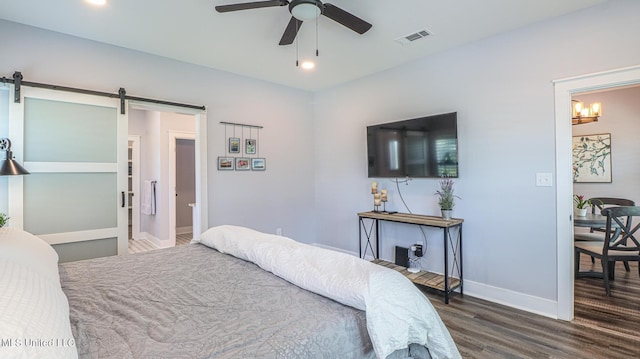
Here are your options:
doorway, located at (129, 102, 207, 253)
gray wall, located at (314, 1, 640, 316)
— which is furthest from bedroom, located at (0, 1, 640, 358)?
doorway, located at (129, 102, 207, 253)

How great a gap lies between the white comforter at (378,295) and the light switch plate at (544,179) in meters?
2.02

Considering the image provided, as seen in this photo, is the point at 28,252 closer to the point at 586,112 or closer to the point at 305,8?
the point at 305,8

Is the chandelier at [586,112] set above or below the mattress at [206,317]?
above

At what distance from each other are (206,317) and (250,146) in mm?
3154

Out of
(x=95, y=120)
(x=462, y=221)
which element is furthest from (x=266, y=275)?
(x=95, y=120)

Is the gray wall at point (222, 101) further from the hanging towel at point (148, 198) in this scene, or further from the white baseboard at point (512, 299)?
the white baseboard at point (512, 299)

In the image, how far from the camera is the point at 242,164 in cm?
414

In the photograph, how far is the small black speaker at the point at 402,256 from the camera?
142 inches

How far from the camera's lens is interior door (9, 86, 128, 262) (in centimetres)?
271

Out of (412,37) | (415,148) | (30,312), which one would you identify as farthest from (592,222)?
(30,312)

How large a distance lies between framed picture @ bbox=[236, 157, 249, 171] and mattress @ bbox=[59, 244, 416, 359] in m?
2.31

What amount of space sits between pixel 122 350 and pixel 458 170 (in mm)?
3147

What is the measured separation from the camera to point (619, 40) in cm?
243

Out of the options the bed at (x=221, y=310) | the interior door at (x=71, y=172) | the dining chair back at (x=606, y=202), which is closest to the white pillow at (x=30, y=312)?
the bed at (x=221, y=310)
